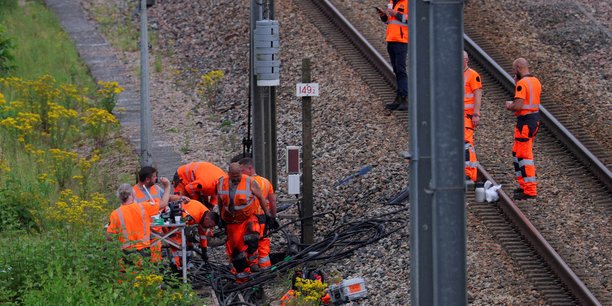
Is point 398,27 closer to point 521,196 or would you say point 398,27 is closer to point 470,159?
point 470,159

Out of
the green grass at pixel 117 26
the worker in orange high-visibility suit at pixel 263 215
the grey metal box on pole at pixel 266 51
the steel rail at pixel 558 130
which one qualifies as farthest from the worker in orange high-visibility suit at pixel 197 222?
the green grass at pixel 117 26

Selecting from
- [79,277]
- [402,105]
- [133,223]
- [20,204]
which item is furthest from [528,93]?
[20,204]

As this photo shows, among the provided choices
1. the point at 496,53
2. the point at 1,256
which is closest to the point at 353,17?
the point at 496,53

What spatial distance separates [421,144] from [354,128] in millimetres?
9926

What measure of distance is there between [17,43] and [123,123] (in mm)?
4386

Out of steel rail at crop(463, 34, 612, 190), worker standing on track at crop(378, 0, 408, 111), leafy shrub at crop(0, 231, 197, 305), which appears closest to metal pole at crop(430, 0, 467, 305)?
leafy shrub at crop(0, 231, 197, 305)

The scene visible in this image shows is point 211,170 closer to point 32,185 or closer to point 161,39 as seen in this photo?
point 32,185

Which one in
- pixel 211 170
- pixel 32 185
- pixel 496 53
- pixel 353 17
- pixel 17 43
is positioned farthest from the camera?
pixel 17 43

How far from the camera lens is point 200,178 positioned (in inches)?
590

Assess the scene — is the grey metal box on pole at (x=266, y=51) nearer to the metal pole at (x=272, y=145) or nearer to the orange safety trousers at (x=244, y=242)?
the metal pole at (x=272, y=145)

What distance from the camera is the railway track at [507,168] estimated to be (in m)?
12.8

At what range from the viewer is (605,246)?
13.7 metres

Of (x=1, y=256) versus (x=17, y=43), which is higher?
(x=17, y=43)

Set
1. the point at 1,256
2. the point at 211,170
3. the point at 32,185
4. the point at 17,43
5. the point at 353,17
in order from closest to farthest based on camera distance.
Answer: the point at 1,256 < the point at 211,170 < the point at 32,185 < the point at 353,17 < the point at 17,43
